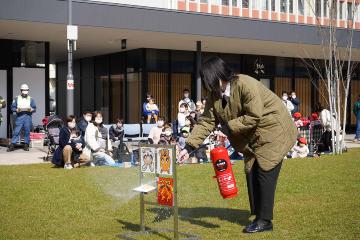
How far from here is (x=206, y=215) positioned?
25.8 feet

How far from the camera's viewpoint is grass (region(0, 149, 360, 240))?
684 cm

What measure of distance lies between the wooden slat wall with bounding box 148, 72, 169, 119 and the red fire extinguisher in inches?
769

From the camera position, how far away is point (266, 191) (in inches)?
262

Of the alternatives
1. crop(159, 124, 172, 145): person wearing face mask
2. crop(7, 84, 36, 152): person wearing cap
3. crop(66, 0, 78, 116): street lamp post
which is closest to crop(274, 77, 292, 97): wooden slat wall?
crop(66, 0, 78, 116): street lamp post

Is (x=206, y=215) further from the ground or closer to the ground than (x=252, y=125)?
closer to the ground

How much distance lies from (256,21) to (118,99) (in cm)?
825

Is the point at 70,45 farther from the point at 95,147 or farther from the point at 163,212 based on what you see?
the point at 163,212

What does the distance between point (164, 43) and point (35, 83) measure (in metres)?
5.17

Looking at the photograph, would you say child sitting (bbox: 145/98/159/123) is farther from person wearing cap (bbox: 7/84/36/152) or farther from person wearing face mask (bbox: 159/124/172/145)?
person wearing face mask (bbox: 159/124/172/145)

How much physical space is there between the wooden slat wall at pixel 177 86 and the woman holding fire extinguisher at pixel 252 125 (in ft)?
66.2

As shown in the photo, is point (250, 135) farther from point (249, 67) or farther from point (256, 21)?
point (249, 67)

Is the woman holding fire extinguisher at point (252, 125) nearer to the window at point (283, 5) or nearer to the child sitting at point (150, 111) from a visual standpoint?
the child sitting at point (150, 111)

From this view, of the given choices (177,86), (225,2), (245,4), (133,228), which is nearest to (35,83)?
(177,86)

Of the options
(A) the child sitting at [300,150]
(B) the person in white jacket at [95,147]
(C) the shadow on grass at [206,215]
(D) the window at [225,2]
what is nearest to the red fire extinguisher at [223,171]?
(C) the shadow on grass at [206,215]
